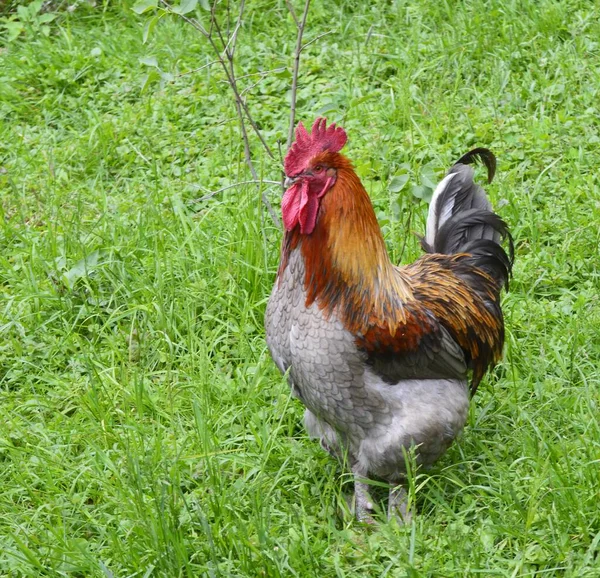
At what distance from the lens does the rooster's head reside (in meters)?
3.34

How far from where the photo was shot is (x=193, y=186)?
217 inches

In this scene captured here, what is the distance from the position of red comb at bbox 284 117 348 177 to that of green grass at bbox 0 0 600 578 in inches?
45.5

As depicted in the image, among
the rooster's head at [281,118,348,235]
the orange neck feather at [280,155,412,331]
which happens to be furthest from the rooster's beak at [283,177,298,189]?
the orange neck feather at [280,155,412,331]

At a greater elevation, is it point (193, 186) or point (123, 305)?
point (193, 186)

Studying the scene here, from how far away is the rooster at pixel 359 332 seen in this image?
11.1 feet

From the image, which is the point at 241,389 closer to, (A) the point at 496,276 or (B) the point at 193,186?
(A) the point at 496,276

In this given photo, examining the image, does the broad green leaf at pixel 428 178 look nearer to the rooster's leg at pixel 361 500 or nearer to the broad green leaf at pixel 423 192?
the broad green leaf at pixel 423 192

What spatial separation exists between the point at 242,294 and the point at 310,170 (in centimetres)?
152

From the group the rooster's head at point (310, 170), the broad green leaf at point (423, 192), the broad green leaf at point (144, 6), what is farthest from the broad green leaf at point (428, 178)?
the broad green leaf at point (144, 6)

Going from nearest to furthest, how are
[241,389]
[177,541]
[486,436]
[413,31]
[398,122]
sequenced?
[177,541], [486,436], [241,389], [398,122], [413,31]

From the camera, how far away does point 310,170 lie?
11.0 feet

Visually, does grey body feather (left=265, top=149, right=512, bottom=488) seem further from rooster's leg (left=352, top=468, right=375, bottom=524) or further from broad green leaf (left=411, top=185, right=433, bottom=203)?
broad green leaf (left=411, top=185, right=433, bottom=203)

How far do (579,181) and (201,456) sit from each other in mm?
2834

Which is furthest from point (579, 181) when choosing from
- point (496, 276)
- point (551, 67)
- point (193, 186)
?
point (193, 186)
